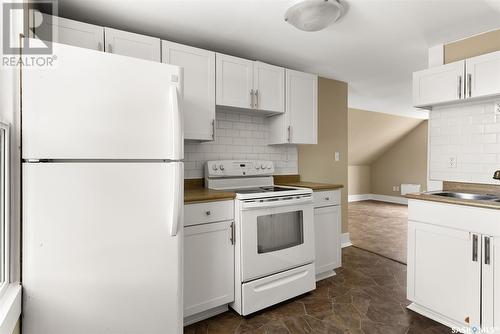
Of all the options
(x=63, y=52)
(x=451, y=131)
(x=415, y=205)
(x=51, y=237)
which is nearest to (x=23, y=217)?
(x=51, y=237)

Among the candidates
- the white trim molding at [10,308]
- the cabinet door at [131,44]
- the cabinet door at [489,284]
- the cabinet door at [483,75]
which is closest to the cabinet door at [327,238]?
the cabinet door at [489,284]

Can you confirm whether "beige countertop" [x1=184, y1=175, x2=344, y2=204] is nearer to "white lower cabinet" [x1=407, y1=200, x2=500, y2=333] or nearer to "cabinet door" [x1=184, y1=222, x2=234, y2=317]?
"cabinet door" [x1=184, y1=222, x2=234, y2=317]

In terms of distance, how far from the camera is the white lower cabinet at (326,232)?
2729 mm

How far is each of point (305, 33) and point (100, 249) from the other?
2.25 meters

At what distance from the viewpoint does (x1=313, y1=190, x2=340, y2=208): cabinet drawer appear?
2.72 meters

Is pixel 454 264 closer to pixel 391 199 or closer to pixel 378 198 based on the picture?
pixel 391 199

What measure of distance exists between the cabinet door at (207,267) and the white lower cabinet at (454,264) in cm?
145

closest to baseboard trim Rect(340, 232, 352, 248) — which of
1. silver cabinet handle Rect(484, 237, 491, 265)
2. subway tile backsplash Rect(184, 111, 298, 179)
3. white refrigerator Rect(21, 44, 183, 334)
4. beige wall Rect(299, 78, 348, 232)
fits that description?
beige wall Rect(299, 78, 348, 232)

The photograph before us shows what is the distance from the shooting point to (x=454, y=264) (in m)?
1.86

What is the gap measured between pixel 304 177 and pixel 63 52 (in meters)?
2.80

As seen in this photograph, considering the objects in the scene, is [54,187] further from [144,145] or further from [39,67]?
[39,67]

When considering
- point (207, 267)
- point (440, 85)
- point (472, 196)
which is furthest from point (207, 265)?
point (440, 85)

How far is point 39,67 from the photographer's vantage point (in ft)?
4.03

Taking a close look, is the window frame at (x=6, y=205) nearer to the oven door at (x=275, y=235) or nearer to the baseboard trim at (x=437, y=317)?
the oven door at (x=275, y=235)
